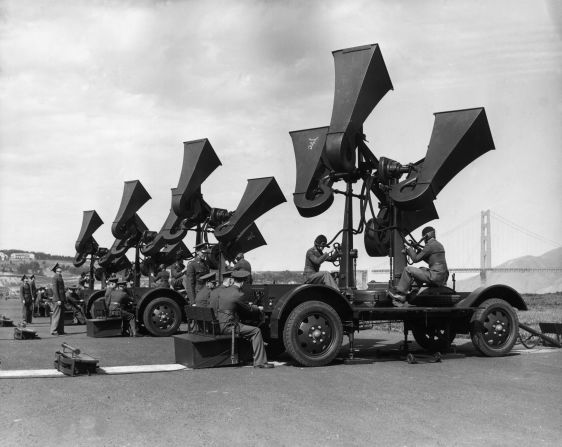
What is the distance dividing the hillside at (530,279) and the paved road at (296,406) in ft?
142

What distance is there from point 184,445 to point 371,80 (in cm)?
742

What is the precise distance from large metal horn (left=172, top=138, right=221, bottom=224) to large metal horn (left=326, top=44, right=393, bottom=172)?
18.6 ft

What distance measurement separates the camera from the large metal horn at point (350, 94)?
35.3 ft

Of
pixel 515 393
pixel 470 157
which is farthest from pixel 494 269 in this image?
pixel 515 393

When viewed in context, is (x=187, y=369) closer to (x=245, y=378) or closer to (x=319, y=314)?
(x=245, y=378)

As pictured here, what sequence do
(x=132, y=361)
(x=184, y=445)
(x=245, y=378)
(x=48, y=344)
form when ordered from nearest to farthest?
(x=184, y=445) < (x=245, y=378) < (x=132, y=361) < (x=48, y=344)

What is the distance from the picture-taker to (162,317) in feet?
49.2

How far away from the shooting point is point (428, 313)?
417 inches

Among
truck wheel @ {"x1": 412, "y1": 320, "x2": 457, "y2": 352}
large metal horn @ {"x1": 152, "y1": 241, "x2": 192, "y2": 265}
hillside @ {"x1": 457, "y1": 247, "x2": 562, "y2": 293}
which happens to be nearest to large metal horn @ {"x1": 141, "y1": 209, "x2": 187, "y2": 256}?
large metal horn @ {"x1": 152, "y1": 241, "x2": 192, "y2": 265}

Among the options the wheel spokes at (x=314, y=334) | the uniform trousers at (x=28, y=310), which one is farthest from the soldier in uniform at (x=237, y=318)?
the uniform trousers at (x=28, y=310)

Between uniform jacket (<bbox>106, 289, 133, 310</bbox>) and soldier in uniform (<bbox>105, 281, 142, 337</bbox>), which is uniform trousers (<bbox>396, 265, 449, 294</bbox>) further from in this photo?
uniform jacket (<bbox>106, 289, 133, 310</bbox>)

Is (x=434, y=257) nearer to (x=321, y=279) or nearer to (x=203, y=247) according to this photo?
(x=321, y=279)

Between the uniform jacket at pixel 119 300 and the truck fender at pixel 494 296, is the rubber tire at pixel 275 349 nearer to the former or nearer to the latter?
the truck fender at pixel 494 296

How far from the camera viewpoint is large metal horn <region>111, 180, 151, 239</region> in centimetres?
2055
